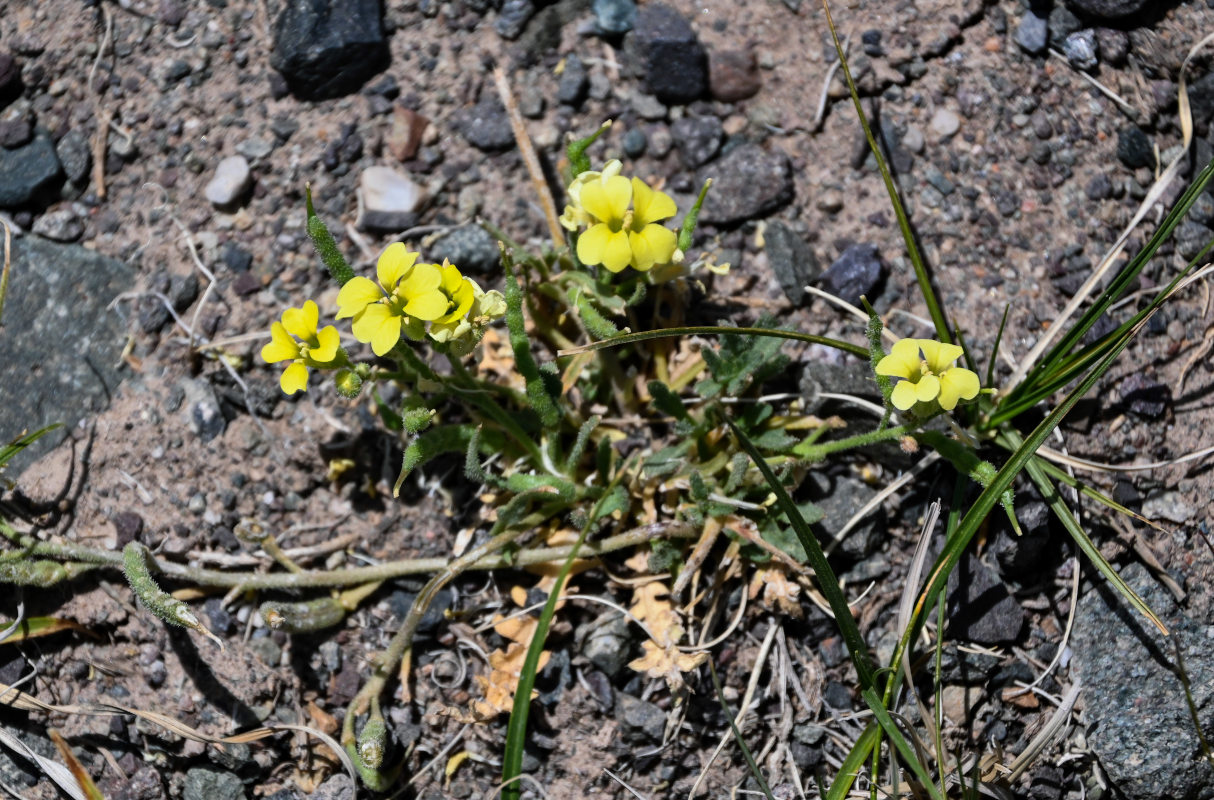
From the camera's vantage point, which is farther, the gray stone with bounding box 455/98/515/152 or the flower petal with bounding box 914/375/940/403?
the gray stone with bounding box 455/98/515/152

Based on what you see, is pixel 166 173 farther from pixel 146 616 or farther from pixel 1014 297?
pixel 1014 297

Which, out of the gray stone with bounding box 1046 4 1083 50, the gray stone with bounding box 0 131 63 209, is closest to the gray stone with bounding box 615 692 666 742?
the gray stone with bounding box 1046 4 1083 50

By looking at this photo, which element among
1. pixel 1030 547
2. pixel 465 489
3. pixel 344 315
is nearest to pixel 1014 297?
pixel 1030 547

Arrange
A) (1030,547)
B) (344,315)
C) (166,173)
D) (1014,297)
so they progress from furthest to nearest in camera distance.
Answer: (166,173)
(1014,297)
(1030,547)
(344,315)

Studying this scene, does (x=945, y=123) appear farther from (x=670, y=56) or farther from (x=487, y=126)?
(x=487, y=126)

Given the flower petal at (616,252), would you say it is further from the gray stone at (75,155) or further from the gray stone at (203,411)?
the gray stone at (75,155)

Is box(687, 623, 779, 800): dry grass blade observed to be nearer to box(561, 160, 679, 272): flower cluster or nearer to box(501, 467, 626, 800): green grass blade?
box(501, 467, 626, 800): green grass blade
